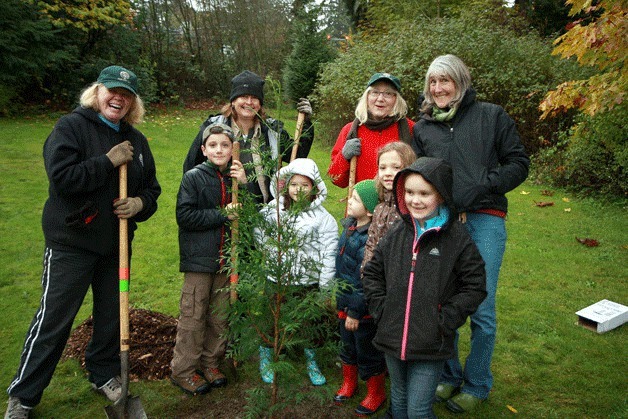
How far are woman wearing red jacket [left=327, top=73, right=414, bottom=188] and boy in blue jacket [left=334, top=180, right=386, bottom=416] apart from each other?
14.7 inches

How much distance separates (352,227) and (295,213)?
797 millimetres

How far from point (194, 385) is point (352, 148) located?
2.23 metres

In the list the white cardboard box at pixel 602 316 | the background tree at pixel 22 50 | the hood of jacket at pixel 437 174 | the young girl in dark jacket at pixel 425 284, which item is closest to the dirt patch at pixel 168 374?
the young girl in dark jacket at pixel 425 284

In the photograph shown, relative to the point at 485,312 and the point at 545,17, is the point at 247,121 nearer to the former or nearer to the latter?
the point at 485,312

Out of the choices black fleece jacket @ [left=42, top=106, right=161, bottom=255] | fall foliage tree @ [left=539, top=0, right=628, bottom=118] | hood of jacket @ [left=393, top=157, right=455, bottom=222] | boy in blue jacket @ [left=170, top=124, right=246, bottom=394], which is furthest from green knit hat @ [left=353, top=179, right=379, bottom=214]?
fall foliage tree @ [left=539, top=0, right=628, bottom=118]

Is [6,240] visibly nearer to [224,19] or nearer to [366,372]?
[366,372]

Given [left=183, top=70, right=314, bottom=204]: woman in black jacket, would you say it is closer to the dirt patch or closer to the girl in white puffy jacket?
the girl in white puffy jacket

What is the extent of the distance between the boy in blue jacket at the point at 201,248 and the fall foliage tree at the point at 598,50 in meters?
4.00

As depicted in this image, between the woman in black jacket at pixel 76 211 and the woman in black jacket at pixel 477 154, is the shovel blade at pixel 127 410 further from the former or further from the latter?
the woman in black jacket at pixel 477 154

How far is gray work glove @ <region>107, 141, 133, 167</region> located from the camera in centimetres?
329

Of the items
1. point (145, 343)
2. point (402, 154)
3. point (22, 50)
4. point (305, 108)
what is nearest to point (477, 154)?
point (402, 154)

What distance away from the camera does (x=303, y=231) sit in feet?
12.3

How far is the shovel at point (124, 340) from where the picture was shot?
10.8ft

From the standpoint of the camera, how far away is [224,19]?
2348 centimetres
